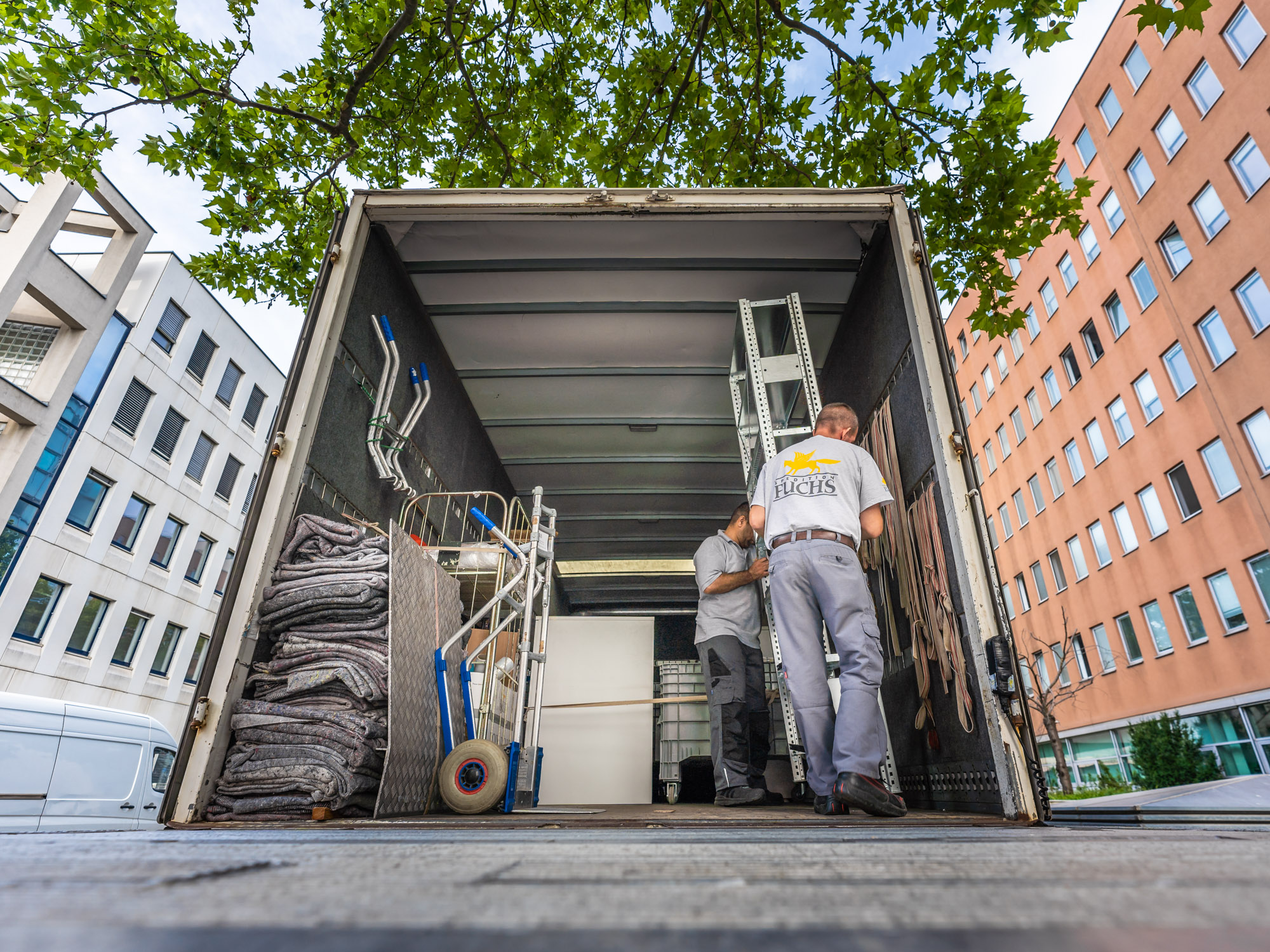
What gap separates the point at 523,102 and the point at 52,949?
7.38 m

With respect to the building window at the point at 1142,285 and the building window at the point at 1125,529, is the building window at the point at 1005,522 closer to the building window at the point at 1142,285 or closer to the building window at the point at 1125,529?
the building window at the point at 1125,529

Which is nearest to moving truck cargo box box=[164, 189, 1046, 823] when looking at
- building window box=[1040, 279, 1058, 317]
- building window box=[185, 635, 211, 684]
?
building window box=[185, 635, 211, 684]

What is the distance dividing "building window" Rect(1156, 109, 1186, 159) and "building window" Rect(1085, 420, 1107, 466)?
875 cm

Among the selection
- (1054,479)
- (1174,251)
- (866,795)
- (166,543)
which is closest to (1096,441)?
(1054,479)

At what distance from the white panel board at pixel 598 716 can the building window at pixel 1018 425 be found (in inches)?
1094

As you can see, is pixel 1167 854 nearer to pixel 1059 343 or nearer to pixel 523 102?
pixel 523 102

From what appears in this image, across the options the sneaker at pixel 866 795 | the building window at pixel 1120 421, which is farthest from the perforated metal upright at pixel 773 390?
the building window at pixel 1120 421

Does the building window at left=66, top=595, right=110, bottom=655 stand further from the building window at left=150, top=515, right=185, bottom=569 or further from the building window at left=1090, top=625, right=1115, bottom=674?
the building window at left=1090, top=625, right=1115, bottom=674

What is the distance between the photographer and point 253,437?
2667 cm

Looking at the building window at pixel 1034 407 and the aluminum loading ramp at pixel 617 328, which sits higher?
the building window at pixel 1034 407

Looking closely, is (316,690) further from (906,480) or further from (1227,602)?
(1227,602)

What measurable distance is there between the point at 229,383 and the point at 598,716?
24220mm

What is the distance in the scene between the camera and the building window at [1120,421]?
2247 cm

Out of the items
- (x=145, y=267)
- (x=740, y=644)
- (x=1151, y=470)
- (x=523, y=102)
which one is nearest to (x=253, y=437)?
(x=145, y=267)
